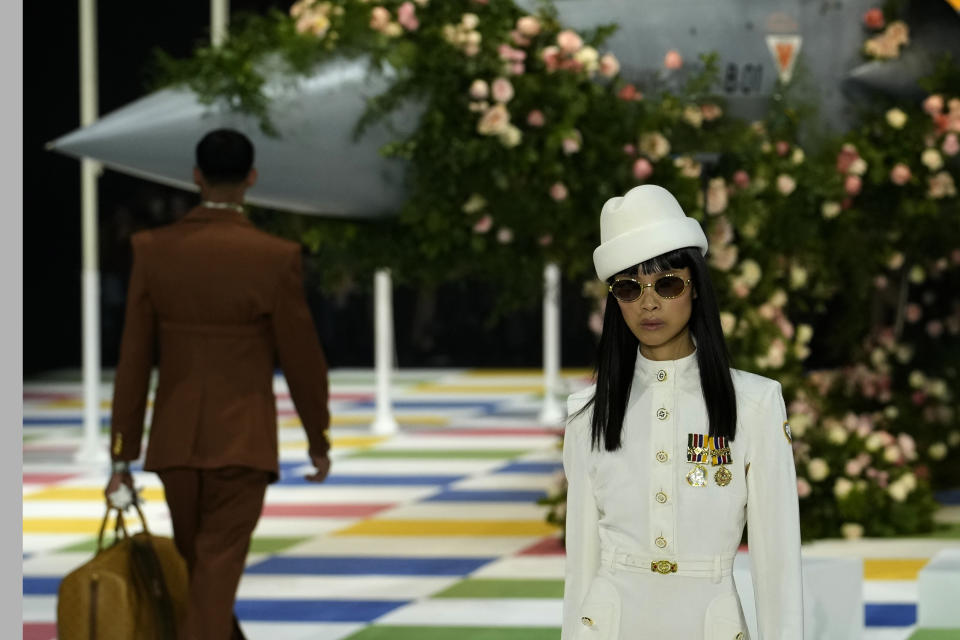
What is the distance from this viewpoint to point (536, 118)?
7207 millimetres

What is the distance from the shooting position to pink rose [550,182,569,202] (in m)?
7.22

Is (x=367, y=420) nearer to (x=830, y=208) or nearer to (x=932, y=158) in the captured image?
(x=830, y=208)

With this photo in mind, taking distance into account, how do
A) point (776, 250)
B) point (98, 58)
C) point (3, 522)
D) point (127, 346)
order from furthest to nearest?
point (98, 58) → point (776, 250) → point (127, 346) → point (3, 522)

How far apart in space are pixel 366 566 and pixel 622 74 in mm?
2273

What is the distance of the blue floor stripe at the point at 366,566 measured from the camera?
24.5ft

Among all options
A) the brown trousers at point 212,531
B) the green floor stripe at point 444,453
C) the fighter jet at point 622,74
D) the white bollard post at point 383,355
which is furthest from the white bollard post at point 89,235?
the brown trousers at point 212,531

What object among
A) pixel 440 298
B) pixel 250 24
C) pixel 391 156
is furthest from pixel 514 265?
pixel 440 298

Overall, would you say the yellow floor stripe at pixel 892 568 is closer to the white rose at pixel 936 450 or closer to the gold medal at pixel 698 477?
the white rose at pixel 936 450

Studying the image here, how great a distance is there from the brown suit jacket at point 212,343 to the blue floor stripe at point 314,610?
1607 millimetres

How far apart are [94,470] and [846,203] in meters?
5.53

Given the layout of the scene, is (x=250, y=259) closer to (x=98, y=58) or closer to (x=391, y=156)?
(x=391, y=156)

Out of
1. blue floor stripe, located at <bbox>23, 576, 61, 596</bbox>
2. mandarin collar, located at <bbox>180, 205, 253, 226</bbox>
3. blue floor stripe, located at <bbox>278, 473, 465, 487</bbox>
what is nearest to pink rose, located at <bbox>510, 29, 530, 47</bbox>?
mandarin collar, located at <bbox>180, 205, 253, 226</bbox>

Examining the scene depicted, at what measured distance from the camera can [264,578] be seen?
7.37 meters

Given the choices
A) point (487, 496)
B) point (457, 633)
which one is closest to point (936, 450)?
point (487, 496)
